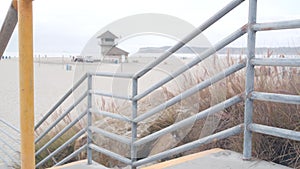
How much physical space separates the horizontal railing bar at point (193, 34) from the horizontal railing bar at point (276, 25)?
6.4 inches

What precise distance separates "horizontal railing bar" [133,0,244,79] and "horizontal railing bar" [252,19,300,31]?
0.53 ft

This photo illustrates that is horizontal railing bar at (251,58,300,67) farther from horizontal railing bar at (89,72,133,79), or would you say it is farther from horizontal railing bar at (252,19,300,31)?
horizontal railing bar at (89,72,133,79)

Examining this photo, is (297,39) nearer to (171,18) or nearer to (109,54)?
(171,18)

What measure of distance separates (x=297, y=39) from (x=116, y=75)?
1.55m

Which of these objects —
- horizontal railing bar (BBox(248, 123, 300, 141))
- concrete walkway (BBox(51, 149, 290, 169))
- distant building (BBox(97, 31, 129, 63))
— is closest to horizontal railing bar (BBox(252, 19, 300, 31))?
horizontal railing bar (BBox(248, 123, 300, 141))

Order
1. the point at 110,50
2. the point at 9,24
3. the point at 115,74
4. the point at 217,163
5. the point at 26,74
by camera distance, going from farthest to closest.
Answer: the point at 110,50
the point at 115,74
the point at 217,163
the point at 9,24
the point at 26,74

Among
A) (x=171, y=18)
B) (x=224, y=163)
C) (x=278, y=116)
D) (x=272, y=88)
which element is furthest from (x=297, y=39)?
(x=224, y=163)

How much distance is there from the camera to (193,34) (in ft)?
6.06

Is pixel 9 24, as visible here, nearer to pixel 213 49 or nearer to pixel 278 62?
pixel 213 49

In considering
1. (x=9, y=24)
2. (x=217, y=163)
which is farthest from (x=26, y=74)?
(x=217, y=163)

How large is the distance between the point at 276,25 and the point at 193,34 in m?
0.44

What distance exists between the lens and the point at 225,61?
3.12 metres


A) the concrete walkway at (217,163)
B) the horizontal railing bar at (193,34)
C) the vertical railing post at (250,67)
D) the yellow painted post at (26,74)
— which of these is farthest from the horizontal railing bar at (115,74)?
the yellow painted post at (26,74)

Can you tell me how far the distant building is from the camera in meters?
2.34
